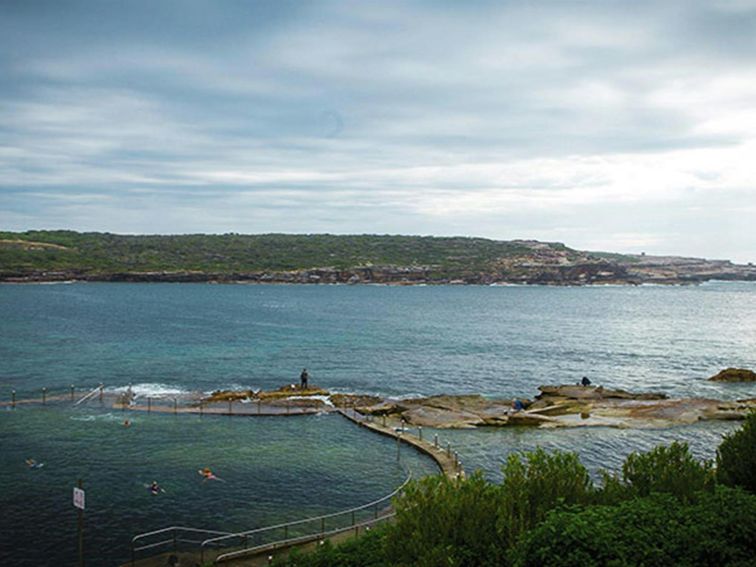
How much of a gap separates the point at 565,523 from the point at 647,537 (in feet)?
5.48

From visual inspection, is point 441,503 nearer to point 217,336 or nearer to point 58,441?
point 58,441

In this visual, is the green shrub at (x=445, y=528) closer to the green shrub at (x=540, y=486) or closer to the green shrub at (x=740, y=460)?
the green shrub at (x=540, y=486)

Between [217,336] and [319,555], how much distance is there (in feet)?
277

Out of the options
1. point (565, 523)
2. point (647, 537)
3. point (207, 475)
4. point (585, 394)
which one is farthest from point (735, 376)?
point (565, 523)

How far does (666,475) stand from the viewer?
17703mm

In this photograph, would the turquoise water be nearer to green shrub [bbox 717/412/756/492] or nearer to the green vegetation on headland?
the green vegetation on headland

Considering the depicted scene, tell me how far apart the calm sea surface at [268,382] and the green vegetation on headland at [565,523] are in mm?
14728

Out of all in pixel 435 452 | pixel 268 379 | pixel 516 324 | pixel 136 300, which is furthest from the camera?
pixel 136 300

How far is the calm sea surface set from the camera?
1171 inches

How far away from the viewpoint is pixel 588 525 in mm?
12969

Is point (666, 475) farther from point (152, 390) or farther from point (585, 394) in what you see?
point (152, 390)

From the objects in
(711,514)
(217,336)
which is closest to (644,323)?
(217,336)

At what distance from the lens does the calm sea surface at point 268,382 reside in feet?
97.6

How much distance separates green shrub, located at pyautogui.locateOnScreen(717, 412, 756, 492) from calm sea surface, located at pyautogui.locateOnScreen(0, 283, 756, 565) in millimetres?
16507
